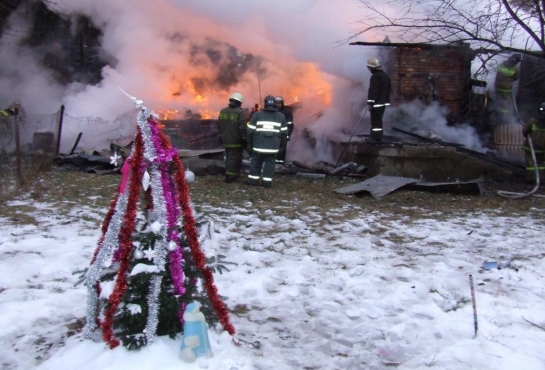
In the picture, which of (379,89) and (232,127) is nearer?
(232,127)

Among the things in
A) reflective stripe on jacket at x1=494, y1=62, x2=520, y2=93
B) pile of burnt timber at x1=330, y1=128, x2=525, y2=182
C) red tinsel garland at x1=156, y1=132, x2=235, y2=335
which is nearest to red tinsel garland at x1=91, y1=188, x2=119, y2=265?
red tinsel garland at x1=156, y1=132, x2=235, y2=335

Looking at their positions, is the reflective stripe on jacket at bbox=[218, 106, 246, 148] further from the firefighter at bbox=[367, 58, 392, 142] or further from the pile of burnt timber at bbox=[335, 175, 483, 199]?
the firefighter at bbox=[367, 58, 392, 142]

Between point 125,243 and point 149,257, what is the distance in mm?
173

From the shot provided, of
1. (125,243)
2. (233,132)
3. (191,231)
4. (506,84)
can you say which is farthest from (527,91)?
(125,243)

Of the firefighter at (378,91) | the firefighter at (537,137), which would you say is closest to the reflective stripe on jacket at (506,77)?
the firefighter at (537,137)

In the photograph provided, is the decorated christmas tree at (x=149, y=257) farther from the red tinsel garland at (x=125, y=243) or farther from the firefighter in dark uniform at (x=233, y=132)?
the firefighter in dark uniform at (x=233, y=132)

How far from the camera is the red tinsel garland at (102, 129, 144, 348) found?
9.64ft

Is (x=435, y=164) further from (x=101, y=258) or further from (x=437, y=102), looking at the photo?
(x=101, y=258)

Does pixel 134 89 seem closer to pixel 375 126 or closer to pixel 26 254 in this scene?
pixel 375 126

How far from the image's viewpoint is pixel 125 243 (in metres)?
2.99

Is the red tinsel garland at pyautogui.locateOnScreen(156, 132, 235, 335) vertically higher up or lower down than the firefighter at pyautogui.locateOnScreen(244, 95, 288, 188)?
lower down

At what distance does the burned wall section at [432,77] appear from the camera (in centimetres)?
1245

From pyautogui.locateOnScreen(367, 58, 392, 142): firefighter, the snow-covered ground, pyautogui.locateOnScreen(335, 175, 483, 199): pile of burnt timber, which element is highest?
pyautogui.locateOnScreen(367, 58, 392, 142): firefighter

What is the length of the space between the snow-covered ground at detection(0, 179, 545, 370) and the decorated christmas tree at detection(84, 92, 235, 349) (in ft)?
0.49
